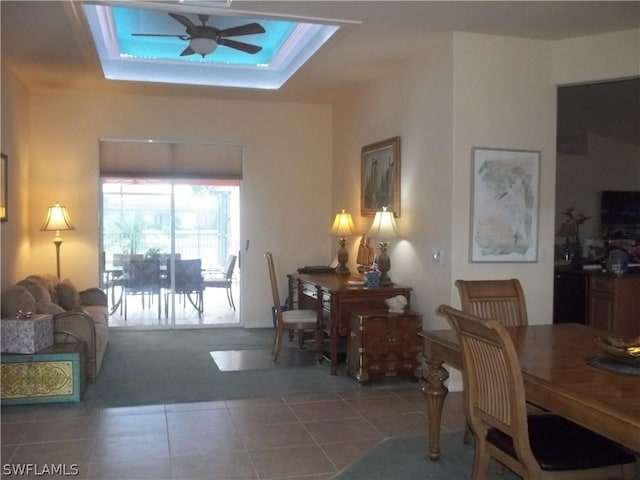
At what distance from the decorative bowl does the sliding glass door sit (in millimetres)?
5432

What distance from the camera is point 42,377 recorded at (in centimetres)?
422

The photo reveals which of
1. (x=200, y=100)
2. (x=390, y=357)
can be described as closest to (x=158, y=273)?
(x=200, y=100)

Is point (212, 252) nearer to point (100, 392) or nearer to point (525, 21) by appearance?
point (100, 392)

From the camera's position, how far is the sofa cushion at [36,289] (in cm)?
499

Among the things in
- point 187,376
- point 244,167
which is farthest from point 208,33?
point 244,167

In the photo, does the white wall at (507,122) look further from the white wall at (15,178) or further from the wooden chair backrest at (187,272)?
the white wall at (15,178)

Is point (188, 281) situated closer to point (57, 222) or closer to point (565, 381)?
point (57, 222)

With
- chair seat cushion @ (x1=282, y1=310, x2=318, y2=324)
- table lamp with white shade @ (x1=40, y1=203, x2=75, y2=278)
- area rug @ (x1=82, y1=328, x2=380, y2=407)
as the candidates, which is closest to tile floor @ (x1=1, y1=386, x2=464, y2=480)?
area rug @ (x1=82, y1=328, x2=380, y2=407)

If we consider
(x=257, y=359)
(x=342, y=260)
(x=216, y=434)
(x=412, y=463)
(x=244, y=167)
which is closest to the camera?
(x=412, y=463)

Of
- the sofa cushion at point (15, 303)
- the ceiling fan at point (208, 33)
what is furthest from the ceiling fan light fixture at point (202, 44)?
the sofa cushion at point (15, 303)

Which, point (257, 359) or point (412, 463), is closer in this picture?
point (412, 463)

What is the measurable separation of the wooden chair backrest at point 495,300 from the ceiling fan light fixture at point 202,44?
2.67 meters

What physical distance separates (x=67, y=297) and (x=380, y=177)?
3.27 metres

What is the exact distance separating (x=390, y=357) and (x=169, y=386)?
Result: 69.4 inches
